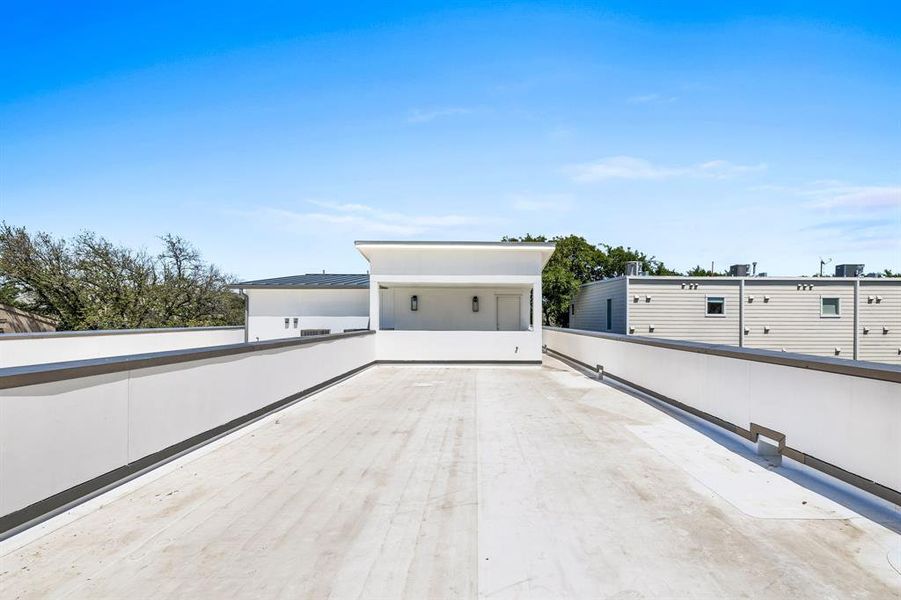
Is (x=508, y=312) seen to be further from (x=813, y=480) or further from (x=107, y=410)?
(x=107, y=410)

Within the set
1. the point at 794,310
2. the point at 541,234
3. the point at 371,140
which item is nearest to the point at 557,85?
the point at 371,140

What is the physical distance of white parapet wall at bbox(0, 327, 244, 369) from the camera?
24.9ft

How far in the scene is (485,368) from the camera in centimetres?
1298

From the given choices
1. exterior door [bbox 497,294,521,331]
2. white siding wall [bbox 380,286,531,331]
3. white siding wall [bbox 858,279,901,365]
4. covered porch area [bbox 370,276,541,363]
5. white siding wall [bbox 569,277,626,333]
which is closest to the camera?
covered porch area [bbox 370,276,541,363]

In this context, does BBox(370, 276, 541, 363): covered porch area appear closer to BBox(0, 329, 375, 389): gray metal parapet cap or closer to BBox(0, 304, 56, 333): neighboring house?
BBox(0, 329, 375, 389): gray metal parapet cap

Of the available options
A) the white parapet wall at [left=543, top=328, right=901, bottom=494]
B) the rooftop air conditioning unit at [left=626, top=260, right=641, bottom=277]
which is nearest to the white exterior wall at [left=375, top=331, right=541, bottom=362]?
the white parapet wall at [left=543, top=328, right=901, bottom=494]

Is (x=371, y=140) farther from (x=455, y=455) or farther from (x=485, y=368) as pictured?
(x=455, y=455)

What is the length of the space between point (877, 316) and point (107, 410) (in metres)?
24.9

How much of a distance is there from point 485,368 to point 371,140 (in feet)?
26.3

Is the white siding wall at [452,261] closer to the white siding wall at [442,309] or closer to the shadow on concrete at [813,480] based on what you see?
the white siding wall at [442,309]

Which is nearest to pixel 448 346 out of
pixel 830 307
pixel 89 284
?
pixel 89 284

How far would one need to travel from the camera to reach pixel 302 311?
15.5m

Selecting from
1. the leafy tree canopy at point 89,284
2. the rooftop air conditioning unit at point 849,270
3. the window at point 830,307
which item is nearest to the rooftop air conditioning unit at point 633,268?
the window at point 830,307

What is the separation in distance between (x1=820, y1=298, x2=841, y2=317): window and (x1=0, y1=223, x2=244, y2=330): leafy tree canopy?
956 inches
